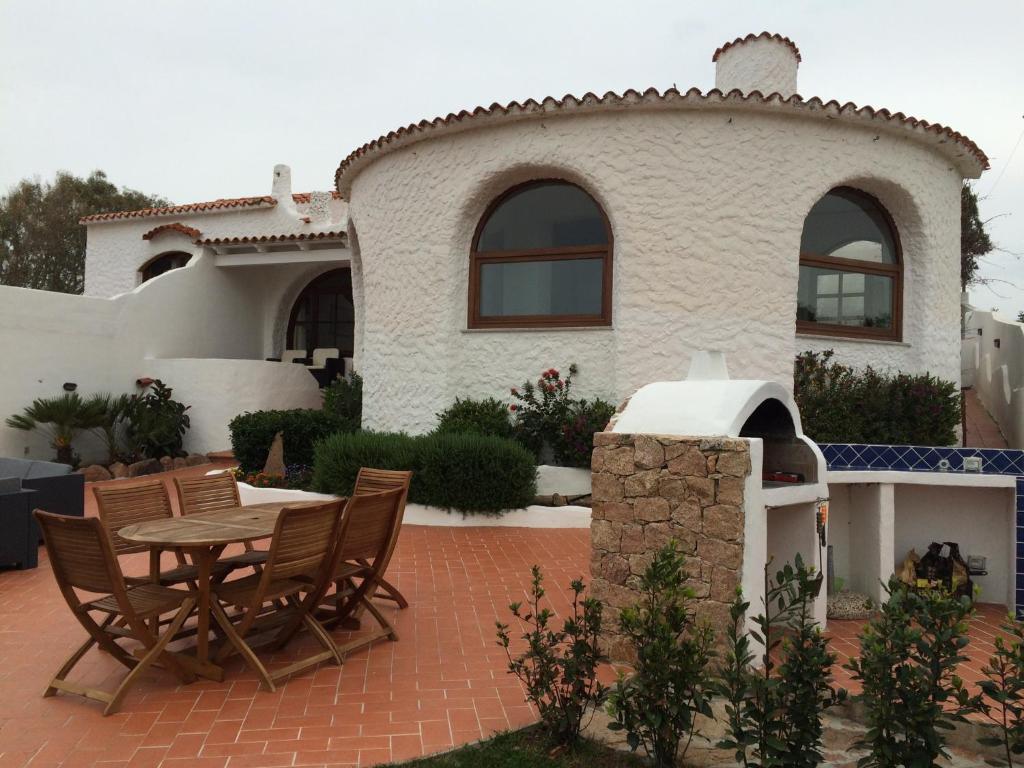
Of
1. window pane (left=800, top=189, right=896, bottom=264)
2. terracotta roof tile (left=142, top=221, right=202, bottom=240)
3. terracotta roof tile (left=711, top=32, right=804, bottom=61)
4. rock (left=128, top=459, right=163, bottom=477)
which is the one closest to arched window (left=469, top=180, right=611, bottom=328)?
window pane (left=800, top=189, right=896, bottom=264)

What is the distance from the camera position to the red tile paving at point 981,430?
37.0ft

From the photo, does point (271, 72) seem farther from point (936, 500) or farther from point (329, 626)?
point (936, 500)

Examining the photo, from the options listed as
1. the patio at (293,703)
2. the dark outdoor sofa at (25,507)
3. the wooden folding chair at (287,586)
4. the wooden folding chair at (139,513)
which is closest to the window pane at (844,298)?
the patio at (293,703)

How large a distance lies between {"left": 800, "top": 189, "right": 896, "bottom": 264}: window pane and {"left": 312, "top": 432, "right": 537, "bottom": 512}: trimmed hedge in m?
4.89

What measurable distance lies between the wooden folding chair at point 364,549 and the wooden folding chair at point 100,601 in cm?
91

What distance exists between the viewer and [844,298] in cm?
966

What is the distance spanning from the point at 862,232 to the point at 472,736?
29.7 feet

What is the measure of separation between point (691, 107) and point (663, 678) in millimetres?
7521

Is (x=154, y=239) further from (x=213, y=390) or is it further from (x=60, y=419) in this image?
(x=60, y=419)

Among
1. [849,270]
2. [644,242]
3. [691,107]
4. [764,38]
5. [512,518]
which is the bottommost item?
[512,518]

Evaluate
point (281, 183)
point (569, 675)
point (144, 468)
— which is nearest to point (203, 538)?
point (569, 675)

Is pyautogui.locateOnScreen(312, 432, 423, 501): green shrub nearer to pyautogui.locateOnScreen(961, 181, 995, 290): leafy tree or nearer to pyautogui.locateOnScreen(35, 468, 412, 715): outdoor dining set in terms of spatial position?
pyautogui.locateOnScreen(35, 468, 412, 715): outdoor dining set

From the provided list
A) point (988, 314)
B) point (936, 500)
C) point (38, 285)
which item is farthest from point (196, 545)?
point (38, 285)

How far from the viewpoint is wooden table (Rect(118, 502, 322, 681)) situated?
12.6ft
